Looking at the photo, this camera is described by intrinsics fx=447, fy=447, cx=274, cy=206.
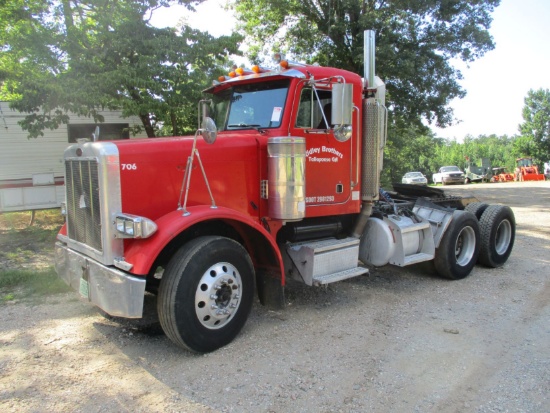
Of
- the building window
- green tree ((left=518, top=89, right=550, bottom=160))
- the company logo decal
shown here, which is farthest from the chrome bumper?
green tree ((left=518, top=89, right=550, bottom=160))

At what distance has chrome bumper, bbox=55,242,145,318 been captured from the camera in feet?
11.5

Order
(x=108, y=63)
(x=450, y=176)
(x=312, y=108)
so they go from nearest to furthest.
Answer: (x=312, y=108), (x=108, y=63), (x=450, y=176)

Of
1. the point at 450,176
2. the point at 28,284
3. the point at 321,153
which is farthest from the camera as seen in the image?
the point at 450,176

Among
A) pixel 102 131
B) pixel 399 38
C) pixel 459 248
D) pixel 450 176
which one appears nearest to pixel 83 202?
pixel 459 248

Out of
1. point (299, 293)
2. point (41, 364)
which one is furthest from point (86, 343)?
point (299, 293)

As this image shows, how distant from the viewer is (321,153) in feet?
16.4

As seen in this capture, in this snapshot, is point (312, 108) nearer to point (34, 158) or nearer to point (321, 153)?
point (321, 153)

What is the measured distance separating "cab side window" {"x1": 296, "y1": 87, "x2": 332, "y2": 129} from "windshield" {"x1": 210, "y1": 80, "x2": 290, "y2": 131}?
209 mm

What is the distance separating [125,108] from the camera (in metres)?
9.47

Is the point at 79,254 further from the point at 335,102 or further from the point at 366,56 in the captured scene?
the point at 366,56

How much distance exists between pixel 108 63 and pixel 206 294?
7764 millimetres

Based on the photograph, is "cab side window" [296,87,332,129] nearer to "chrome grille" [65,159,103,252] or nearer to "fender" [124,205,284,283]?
"fender" [124,205,284,283]

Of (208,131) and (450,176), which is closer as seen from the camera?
(208,131)

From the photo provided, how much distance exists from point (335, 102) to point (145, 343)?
9.82ft
